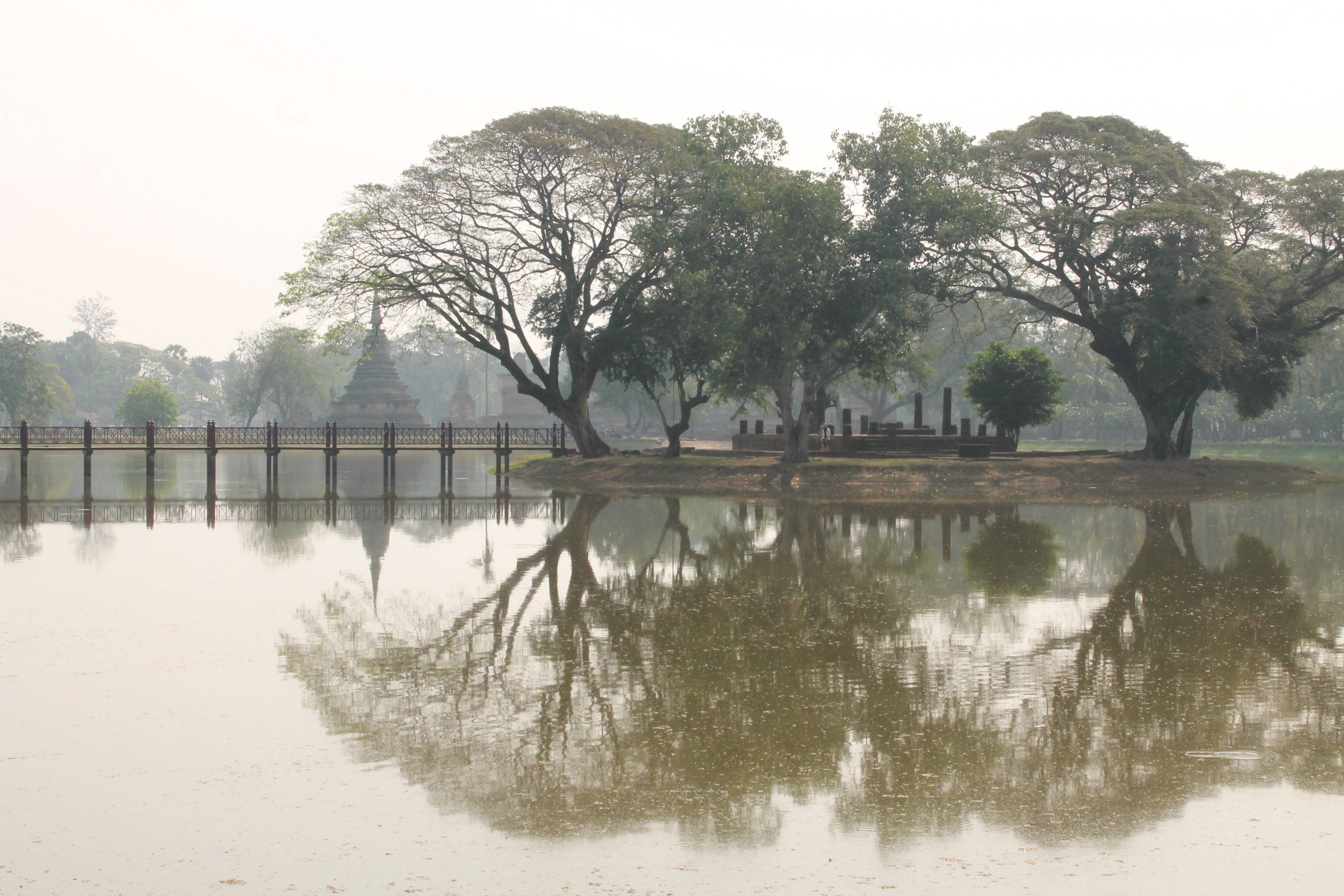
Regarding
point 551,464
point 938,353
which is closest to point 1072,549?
point 551,464

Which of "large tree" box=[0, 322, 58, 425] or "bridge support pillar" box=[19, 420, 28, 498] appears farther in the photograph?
"large tree" box=[0, 322, 58, 425]

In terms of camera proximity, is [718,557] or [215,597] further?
[718,557]

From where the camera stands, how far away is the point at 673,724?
31.8 ft

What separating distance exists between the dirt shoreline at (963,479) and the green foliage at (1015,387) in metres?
3.22

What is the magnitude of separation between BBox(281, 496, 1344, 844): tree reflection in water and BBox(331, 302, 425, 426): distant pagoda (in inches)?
2997

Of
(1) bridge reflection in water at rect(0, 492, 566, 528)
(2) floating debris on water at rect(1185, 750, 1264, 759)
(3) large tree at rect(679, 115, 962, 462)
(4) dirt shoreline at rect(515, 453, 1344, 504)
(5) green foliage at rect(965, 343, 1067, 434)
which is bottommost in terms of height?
(2) floating debris on water at rect(1185, 750, 1264, 759)

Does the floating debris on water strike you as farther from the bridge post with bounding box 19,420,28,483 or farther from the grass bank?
the grass bank

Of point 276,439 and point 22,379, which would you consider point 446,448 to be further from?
point 22,379

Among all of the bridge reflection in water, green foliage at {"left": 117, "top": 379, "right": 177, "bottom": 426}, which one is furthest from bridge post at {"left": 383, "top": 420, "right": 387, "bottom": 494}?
green foliage at {"left": 117, "top": 379, "right": 177, "bottom": 426}

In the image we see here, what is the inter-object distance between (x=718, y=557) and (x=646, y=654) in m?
8.11

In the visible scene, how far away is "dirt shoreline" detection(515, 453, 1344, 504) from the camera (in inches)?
1384

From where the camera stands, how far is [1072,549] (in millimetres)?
21234

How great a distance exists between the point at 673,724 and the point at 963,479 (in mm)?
28373

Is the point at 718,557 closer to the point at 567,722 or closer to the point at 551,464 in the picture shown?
the point at 567,722
